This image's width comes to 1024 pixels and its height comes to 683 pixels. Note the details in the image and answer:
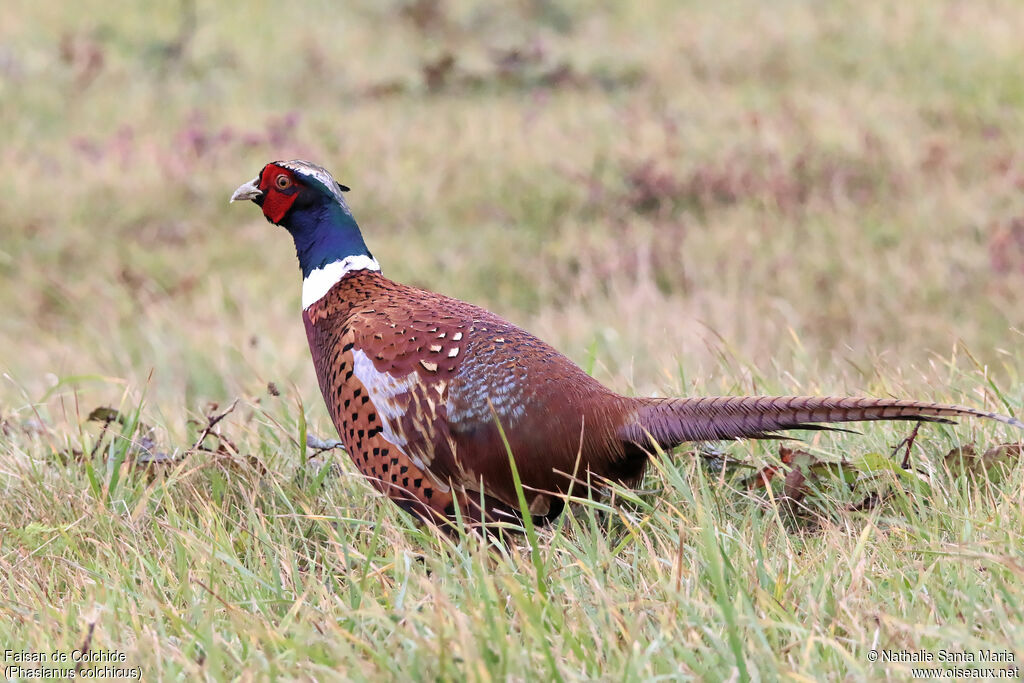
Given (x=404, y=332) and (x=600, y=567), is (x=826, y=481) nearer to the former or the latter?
(x=600, y=567)

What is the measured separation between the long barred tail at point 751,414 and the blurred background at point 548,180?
0.86 meters

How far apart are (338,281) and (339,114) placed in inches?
278

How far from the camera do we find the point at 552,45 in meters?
11.6

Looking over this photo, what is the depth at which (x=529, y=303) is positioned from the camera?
6961 mm

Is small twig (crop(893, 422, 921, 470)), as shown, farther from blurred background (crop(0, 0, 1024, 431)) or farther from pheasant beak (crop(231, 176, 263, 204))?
pheasant beak (crop(231, 176, 263, 204))

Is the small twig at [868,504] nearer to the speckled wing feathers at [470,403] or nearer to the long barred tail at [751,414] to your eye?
the long barred tail at [751,414]

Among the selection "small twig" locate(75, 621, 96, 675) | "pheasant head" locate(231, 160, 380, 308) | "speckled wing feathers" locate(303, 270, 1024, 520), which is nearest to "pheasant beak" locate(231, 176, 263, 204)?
"pheasant head" locate(231, 160, 380, 308)

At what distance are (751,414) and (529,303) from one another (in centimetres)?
447

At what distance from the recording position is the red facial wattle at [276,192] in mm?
3262

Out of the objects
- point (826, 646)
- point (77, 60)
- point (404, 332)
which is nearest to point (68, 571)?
point (404, 332)

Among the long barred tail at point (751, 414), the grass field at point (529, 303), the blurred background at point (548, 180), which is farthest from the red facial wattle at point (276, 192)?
the long barred tail at point (751, 414)

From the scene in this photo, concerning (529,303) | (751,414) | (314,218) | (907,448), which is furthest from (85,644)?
(529,303)

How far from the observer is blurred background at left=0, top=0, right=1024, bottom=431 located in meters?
5.99

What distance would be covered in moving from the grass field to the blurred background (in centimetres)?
3
